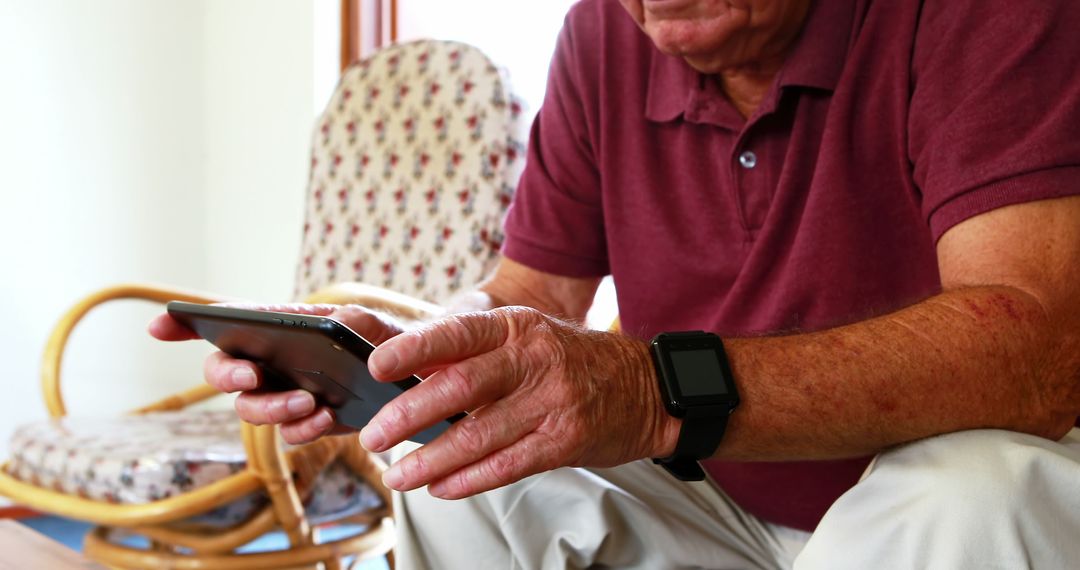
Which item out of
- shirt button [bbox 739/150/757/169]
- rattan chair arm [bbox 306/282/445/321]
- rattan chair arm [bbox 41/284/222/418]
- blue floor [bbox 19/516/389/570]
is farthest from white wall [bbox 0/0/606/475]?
shirt button [bbox 739/150/757/169]

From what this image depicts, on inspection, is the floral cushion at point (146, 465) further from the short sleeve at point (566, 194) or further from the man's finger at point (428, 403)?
the man's finger at point (428, 403)

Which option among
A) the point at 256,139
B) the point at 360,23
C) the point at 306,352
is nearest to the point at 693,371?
the point at 306,352

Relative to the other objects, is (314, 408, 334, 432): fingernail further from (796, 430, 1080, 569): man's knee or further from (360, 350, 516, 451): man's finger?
(796, 430, 1080, 569): man's knee

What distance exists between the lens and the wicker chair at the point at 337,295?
134 centimetres

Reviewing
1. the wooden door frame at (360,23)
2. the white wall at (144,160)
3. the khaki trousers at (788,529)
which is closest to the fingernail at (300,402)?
the khaki trousers at (788,529)

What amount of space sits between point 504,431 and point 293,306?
12.9 inches

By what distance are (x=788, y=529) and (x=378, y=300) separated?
2.00 feet

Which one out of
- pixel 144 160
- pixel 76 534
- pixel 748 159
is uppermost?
pixel 748 159

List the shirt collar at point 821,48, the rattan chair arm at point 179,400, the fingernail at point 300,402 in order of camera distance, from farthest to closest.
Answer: the rattan chair arm at point 179,400
the shirt collar at point 821,48
the fingernail at point 300,402

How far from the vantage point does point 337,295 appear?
1.31 metres

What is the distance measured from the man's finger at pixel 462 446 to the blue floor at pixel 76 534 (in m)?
1.84

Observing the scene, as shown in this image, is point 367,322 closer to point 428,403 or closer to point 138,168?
point 428,403

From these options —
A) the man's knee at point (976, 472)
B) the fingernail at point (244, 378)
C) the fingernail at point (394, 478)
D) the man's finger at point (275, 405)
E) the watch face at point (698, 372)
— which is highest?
the watch face at point (698, 372)

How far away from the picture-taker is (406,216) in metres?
1.86
